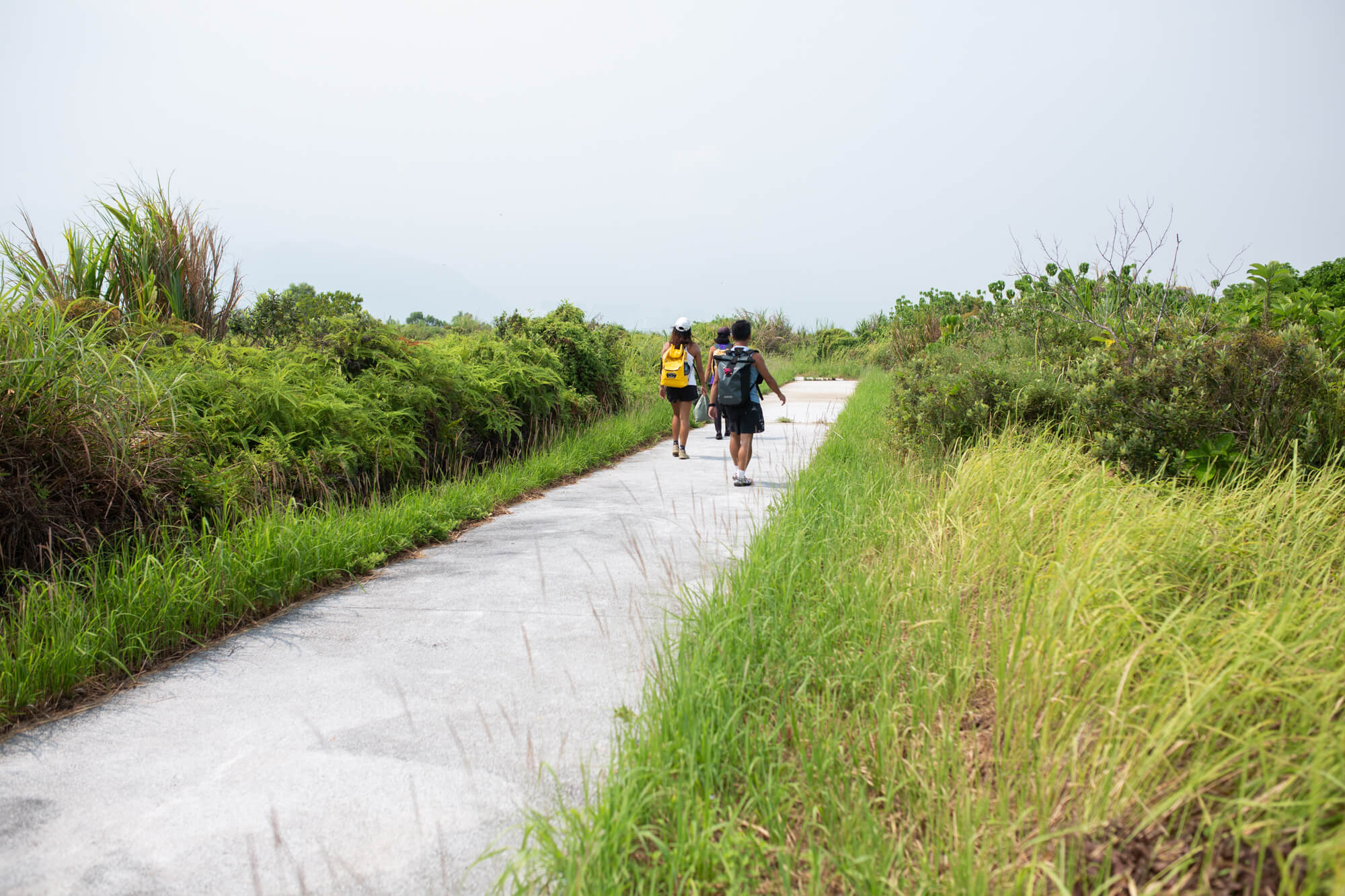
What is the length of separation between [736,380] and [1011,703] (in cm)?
605

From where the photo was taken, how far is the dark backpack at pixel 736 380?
8562 mm

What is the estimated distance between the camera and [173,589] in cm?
410

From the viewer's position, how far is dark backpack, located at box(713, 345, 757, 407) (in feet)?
28.1

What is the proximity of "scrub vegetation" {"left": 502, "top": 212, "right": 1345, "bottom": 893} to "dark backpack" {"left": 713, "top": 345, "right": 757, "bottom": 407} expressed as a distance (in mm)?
3283

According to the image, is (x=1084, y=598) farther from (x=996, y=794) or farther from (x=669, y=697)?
(x=669, y=697)

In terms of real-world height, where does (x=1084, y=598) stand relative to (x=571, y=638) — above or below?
above

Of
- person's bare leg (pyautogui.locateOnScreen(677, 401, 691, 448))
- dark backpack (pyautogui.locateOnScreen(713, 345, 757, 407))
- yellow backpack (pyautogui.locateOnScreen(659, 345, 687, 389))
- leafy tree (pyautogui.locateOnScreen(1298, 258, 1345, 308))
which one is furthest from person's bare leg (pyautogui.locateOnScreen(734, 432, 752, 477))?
leafy tree (pyautogui.locateOnScreen(1298, 258, 1345, 308))

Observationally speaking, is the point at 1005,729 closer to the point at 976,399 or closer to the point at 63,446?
the point at 63,446

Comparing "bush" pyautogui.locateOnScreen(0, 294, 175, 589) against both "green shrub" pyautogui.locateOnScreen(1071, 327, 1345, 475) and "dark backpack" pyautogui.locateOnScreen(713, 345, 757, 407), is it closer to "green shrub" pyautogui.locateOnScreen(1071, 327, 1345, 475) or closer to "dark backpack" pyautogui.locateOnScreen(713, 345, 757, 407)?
"dark backpack" pyautogui.locateOnScreen(713, 345, 757, 407)

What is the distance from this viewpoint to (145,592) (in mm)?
4039

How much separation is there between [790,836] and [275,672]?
8.44ft

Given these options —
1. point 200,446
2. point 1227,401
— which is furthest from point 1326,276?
point 200,446

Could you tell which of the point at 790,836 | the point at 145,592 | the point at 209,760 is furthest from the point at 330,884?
the point at 145,592

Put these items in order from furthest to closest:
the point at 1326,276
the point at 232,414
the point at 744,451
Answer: the point at 1326,276 → the point at 744,451 → the point at 232,414
